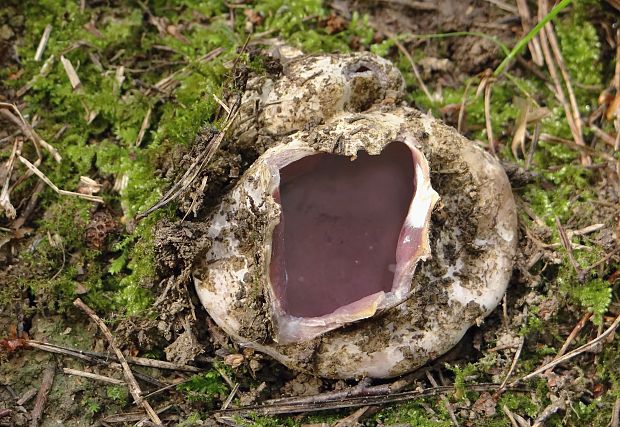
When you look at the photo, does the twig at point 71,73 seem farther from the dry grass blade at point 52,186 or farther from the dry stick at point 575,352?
the dry stick at point 575,352

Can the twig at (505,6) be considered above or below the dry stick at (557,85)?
above

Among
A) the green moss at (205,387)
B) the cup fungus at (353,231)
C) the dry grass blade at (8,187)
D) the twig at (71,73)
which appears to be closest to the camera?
the cup fungus at (353,231)

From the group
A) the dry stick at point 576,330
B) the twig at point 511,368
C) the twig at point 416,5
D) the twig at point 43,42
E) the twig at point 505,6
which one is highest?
the twig at point 505,6

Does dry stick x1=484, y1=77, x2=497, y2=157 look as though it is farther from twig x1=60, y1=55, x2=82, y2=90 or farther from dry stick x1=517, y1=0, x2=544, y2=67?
twig x1=60, y1=55, x2=82, y2=90

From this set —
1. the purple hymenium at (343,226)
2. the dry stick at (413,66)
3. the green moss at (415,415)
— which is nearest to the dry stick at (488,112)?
the dry stick at (413,66)

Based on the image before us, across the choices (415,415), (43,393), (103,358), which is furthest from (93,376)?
(415,415)

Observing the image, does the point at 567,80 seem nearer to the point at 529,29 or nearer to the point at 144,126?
the point at 529,29

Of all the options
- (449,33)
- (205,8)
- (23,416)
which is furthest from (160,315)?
(449,33)
